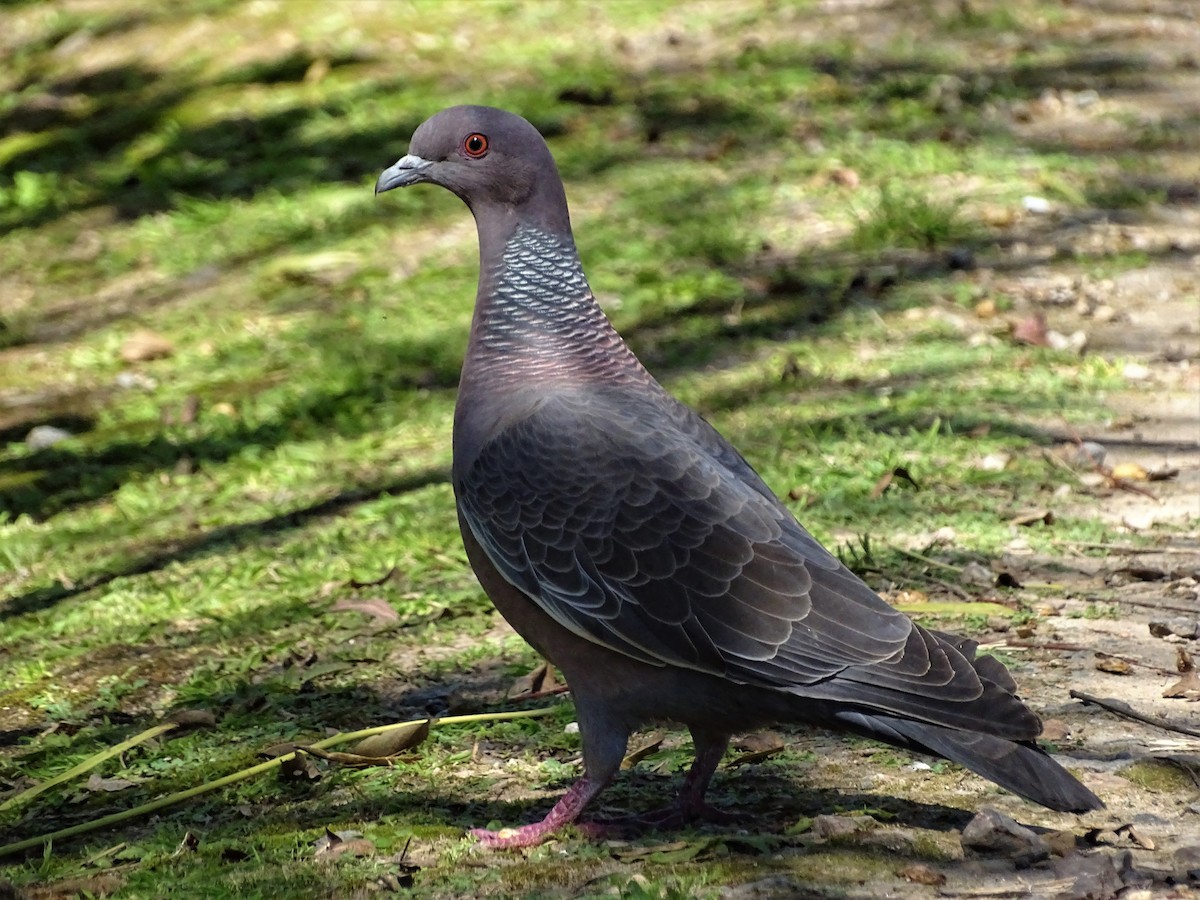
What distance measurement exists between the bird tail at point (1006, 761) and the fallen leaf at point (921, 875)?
0.22m

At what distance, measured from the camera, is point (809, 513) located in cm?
578

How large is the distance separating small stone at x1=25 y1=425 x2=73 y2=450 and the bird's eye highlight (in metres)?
3.72

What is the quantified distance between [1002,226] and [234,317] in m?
3.90

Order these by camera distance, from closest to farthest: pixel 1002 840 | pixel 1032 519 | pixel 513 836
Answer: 1. pixel 1002 840
2. pixel 513 836
3. pixel 1032 519

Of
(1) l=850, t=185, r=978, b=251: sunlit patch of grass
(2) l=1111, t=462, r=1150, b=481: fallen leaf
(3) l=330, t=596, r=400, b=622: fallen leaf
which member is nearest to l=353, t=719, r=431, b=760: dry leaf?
(3) l=330, t=596, r=400, b=622: fallen leaf

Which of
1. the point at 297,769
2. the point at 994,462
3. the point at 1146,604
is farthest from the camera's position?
the point at 994,462

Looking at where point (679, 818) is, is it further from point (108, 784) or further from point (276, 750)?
point (108, 784)

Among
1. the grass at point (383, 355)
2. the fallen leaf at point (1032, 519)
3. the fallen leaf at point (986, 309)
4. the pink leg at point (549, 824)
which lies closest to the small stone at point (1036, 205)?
the grass at point (383, 355)

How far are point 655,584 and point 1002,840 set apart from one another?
3.00 feet

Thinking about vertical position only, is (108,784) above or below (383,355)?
below

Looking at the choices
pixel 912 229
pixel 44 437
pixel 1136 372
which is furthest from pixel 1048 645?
pixel 44 437

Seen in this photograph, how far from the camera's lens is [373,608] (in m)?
5.39

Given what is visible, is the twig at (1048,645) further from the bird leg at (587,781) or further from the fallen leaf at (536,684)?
the bird leg at (587,781)

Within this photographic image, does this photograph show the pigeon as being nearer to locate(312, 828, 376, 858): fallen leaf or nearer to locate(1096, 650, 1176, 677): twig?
locate(312, 828, 376, 858): fallen leaf
